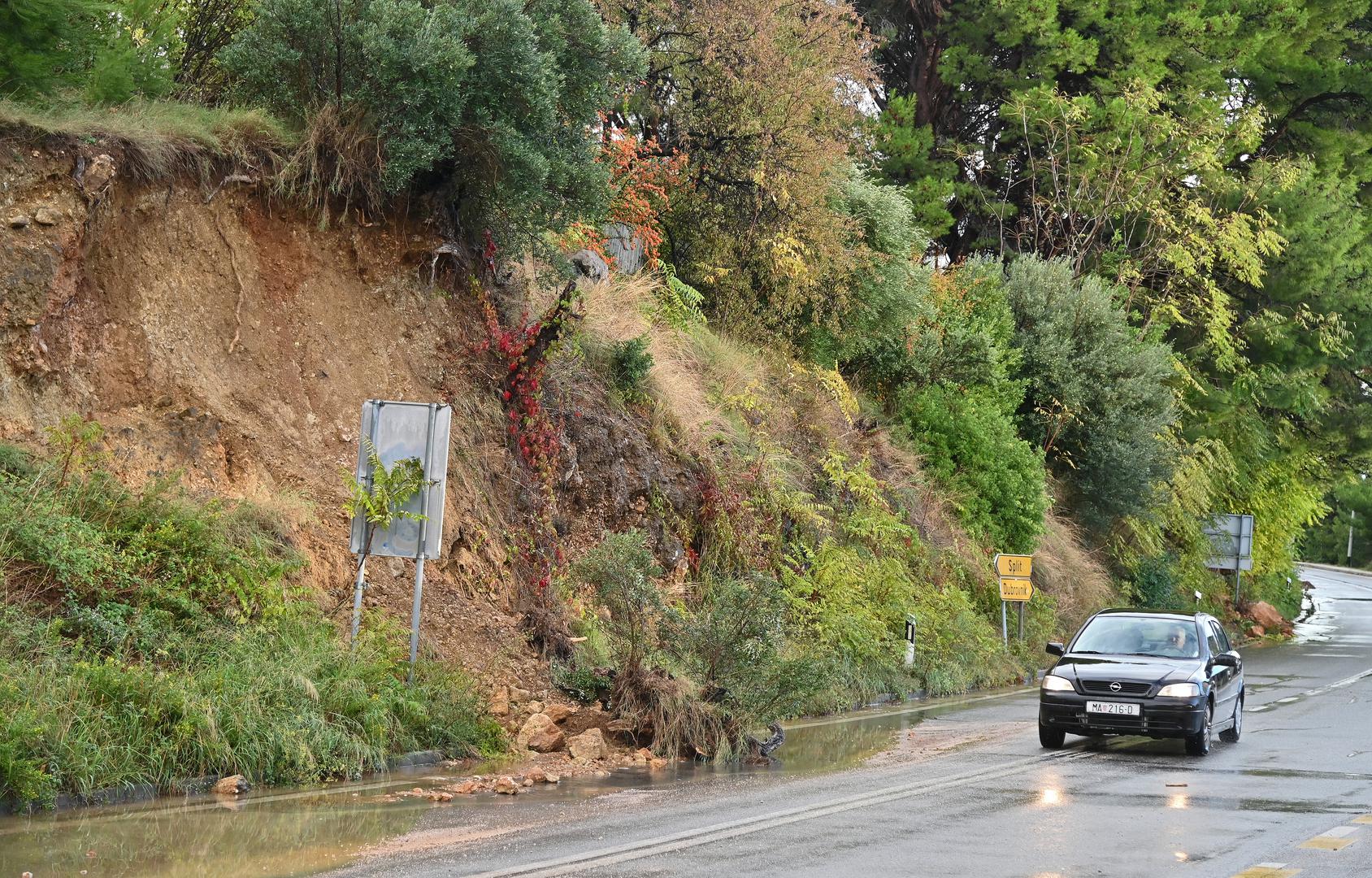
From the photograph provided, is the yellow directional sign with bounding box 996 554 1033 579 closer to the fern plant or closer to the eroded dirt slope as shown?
the eroded dirt slope

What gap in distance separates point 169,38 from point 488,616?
25.6 ft

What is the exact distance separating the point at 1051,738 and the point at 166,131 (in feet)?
37.3

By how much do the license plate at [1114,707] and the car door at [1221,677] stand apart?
1119 millimetres

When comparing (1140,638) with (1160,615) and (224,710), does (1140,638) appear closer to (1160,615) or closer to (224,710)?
(1160,615)

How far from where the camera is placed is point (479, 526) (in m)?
17.1

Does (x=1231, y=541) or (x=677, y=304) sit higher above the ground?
(x=677, y=304)

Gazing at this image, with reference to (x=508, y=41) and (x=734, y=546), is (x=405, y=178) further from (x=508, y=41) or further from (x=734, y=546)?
(x=734, y=546)

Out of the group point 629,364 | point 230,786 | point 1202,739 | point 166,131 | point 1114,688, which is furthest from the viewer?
point 629,364

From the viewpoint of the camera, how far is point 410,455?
14367mm

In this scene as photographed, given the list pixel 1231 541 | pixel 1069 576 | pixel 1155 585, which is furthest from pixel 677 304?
pixel 1231 541

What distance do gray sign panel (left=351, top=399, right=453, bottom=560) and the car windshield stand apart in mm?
7448

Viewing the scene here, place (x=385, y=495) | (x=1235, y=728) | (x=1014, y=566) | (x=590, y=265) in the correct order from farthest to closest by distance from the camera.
Answer: 1. (x=1014, y=566)
2. (x=590, y=265)
3. (x=1235, y=728)
4. (x=385, y=495)

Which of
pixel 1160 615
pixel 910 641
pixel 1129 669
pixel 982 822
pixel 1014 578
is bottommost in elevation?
pixel 982 822

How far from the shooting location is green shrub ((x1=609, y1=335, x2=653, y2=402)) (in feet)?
70.9
